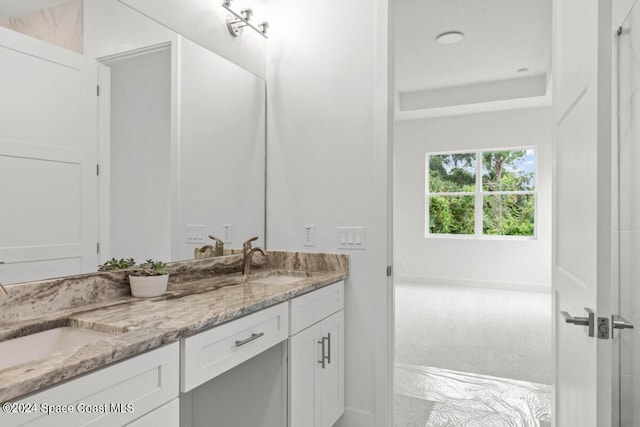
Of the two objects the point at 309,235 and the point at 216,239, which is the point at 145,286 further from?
the point at 309,235

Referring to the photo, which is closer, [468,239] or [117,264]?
[117,264]

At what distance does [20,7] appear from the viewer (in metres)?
1.27

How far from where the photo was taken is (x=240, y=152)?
2.30m

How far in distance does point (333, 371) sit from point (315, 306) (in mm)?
404

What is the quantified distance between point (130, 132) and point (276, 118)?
3.30ft

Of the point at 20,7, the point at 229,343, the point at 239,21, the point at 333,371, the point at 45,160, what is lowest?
the point at 333,371

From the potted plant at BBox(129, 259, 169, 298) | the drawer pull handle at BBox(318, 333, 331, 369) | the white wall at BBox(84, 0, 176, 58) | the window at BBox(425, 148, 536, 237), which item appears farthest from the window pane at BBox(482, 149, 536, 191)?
the potted plant at BBox(129, 259, 169, 298)

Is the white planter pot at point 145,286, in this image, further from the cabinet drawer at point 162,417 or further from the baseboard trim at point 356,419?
the baseboard trim at point 356,419

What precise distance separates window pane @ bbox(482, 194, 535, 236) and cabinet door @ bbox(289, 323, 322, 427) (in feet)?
16.9

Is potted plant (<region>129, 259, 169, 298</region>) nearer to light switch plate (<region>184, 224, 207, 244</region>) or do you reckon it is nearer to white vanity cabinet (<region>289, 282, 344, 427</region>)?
light switch plate (<region>184, 224, 207, 244</region>)

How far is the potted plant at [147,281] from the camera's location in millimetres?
1566

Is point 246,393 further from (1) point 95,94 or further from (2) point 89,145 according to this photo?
(1) point 95,94

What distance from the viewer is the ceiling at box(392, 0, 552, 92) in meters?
3.49

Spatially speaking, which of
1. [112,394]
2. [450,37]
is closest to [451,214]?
[450,37]
